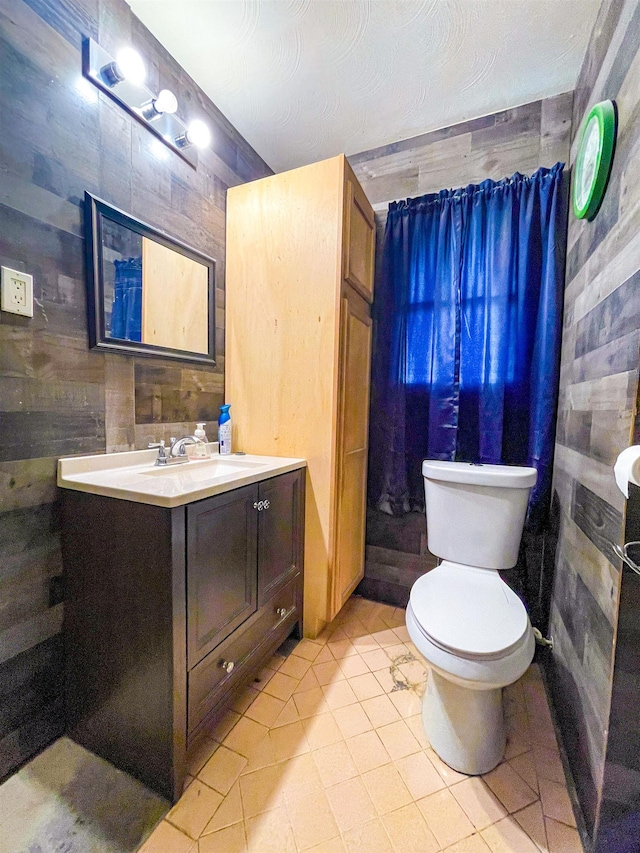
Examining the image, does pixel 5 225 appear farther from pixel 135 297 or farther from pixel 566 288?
pixel 566 288

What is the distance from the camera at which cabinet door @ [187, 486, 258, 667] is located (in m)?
1.00

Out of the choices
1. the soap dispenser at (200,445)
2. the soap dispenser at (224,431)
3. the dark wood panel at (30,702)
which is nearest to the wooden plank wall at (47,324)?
the dark wood panel at (30,702)

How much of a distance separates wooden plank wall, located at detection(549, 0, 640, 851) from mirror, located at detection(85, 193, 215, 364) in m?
1.55

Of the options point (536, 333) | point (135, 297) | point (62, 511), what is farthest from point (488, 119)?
point (62, 511)

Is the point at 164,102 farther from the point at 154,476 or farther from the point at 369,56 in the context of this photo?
the point at 154,476

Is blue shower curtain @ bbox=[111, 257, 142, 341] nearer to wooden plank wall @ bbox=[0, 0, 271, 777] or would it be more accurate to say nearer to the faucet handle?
wooden plank wall @ bbox=[0, 0, 271, 777]

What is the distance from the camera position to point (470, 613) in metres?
1.16

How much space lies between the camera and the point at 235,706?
1309 millimetres

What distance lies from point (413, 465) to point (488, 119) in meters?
1.81

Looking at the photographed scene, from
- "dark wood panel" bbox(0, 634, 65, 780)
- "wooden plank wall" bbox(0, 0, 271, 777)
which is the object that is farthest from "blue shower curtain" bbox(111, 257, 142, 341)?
"dark wood panel" bbox(0, 634, 65, 780)

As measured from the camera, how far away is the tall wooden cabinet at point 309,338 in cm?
155

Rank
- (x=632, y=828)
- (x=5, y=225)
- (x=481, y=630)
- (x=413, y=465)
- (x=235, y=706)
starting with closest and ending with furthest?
(x=632, y=828), (x=5, y=225), (x=481, y=630), (x=235, y=706), (x=413, y=465)

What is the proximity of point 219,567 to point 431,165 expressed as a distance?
7.31 ft

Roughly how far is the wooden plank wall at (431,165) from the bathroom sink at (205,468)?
2.83 ft
